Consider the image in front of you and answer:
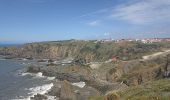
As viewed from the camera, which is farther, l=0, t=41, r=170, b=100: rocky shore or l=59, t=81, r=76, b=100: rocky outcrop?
l=0, t=41, r=170, b=100: rocky shore

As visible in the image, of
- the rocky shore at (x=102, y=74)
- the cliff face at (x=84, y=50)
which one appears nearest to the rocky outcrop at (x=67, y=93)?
the rocky shore at (x=102, y=74)

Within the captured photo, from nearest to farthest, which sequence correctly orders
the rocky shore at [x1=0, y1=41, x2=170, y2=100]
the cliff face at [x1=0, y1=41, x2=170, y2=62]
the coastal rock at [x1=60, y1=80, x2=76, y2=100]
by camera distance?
the coastal rock at [x1=60, y1=80, x2=76, y2=100] < the rocky shore at [x1=0, y1=41, x2=170, y2=100] < the cliff face at [x1=0, y1=41, x2=170, y2=62]

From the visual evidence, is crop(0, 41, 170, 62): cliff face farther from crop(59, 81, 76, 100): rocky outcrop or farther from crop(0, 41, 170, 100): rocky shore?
crop(59, 81, 76, 100): rocky outcrop

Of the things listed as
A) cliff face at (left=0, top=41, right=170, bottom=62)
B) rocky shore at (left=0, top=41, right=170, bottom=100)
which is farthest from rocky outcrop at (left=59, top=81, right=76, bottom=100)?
cliff face at (left=0, top=41, right=170, bottom=62)

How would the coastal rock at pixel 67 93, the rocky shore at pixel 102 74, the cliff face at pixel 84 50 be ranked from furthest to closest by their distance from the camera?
the cliff face at pixel 84 50, the rocky shore at pixel 102 74, the coastal rock at pixel 67 93

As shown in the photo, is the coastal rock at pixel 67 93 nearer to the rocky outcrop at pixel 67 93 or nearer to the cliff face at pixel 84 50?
the rocky outcrop at pixel 67 93

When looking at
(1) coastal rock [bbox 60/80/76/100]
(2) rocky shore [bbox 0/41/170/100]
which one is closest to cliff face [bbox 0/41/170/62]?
(2) rocky shore [bbox 0/41/170/100]

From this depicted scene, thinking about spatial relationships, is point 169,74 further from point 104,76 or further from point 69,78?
point 69,78

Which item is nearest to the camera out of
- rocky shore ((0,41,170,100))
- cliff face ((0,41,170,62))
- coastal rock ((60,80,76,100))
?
coastal rock ((60,80,76,100))

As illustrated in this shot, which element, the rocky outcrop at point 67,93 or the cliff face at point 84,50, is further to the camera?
the cliff face at point 84,50

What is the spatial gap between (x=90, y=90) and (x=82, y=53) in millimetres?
109424

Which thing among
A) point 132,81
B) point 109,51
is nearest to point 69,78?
point 132,81

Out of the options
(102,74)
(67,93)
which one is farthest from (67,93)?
(102,74)

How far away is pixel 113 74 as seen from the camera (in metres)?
78.2
